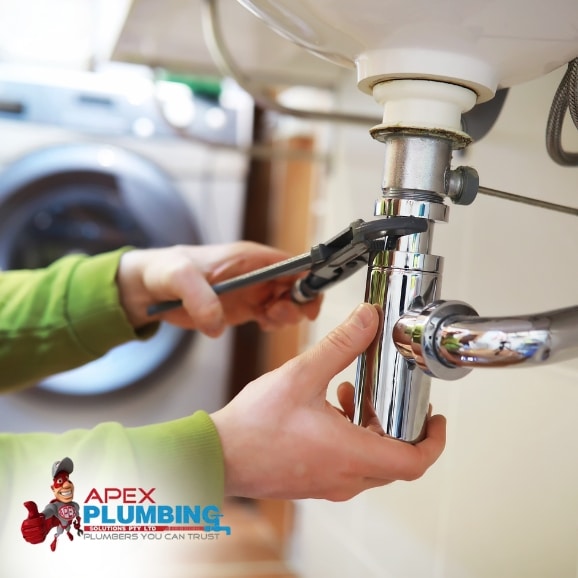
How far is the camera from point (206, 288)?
0.65m

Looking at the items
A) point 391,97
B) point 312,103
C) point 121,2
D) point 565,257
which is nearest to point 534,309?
point 565,257

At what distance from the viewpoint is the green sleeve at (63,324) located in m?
0.73

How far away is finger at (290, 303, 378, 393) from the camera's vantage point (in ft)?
1.32

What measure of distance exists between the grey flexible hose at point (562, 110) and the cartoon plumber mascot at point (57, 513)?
16.0 inches

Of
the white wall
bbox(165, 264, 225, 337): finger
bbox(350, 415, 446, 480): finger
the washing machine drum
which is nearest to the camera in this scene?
bbox(350, 415, 446, 480): finger

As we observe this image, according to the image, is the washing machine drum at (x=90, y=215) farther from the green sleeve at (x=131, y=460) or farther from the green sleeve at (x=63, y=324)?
the green sleeve at (x=131, y=460)

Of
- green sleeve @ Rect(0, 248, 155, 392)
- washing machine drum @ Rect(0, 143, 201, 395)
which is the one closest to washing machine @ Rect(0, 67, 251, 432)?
washing machine drum @ Rect(0, 143, 201, 395)

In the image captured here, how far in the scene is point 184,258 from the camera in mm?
680

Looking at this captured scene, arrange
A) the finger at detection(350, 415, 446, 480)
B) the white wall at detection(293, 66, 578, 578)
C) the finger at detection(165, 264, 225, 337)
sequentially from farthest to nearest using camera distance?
the finger at detection(165, 264, 225, 337), the white wall at detection(293, 66, 578, 578), the finger at detection(350, 415, 446, 480)

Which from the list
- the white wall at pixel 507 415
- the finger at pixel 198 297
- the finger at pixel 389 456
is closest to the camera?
the finger at pixel 389 456

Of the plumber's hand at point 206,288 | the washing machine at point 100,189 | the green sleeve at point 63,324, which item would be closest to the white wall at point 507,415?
the plumber's hand at point 206,288

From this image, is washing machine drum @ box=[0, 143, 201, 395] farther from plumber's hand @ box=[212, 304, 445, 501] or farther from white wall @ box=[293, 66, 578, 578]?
plumber's hand @ box=[212, 304, 445, 501]

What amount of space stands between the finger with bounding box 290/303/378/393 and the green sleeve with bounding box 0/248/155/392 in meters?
0.38

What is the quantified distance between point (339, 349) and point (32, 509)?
27 centimetres
